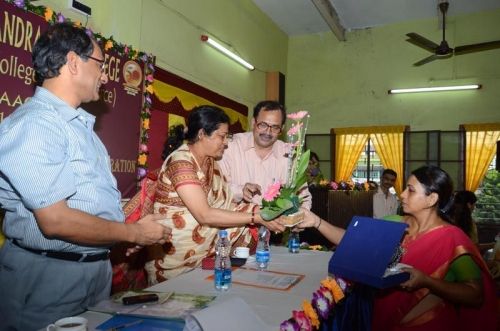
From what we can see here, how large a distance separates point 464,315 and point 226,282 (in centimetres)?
110

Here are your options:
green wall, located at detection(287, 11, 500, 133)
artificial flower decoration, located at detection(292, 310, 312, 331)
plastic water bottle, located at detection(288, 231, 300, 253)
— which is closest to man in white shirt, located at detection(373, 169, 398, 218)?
green wall, located at detection(287, 11, 500, 133)

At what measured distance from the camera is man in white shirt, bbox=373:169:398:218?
20.8ft

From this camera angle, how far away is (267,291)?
4.94ft

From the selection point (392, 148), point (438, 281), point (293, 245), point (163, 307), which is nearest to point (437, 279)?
point (438, 281)

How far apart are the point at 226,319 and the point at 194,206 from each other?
86cm

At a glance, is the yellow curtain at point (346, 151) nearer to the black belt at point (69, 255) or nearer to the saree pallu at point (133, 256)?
the saree pallu at point (133, 256)

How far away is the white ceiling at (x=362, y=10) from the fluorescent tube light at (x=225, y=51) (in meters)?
1.25

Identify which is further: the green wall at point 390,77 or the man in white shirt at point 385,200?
the green wall at point 390,77

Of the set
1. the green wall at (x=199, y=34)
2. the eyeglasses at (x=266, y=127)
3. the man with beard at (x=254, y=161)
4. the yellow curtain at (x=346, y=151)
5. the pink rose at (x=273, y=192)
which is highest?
the green wall at (x=199, y=34)

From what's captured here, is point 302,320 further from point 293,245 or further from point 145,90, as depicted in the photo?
point 145,90

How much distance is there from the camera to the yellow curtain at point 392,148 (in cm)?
760

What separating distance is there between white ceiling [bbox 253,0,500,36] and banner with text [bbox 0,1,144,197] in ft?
12.6

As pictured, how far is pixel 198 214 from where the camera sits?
1881mm

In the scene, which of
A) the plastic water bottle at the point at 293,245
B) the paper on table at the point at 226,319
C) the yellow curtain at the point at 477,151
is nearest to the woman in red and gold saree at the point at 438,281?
the plastic water bottle at the point at 293,245
